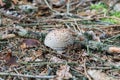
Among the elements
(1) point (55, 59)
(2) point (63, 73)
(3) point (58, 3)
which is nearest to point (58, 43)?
(1) point (55, 59)

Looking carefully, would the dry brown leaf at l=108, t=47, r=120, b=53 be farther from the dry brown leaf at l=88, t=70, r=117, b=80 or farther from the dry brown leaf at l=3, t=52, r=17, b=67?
the dry brown leaf at l=3, t=52, r=17, b=67

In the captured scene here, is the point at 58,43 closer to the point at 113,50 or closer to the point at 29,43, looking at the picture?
the point at 29,43

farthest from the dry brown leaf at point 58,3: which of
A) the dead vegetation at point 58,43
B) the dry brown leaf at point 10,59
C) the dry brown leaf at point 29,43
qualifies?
the dry brown leaf at point 10,59

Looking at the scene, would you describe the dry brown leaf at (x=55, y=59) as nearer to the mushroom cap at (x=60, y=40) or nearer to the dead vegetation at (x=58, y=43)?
the dead vegetation at (x=58, y=43)

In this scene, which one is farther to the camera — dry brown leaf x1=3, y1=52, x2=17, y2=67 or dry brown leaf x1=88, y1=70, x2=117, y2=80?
dry brown leaf x1=3, y1=52, x2=17, y2=67

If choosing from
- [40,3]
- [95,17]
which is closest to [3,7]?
[40,3]

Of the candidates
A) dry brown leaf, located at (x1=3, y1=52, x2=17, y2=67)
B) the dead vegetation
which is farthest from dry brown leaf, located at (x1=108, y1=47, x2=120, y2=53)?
dry brown leaf, located at (x1=3, y1=52, x2=17, y2=67)
